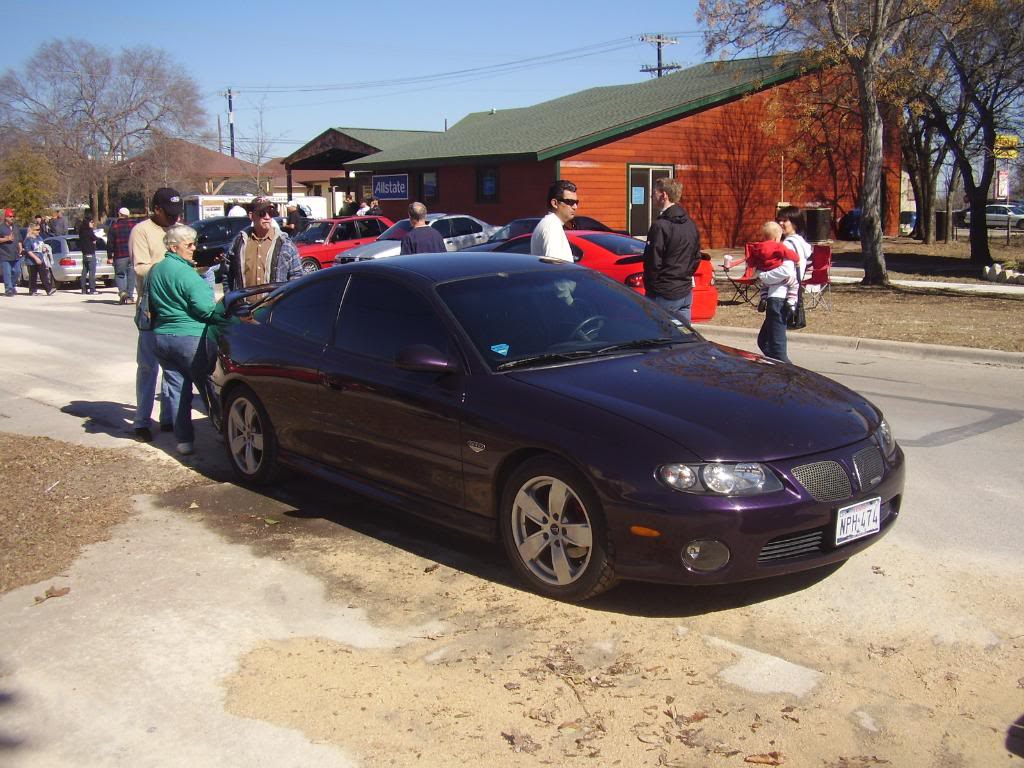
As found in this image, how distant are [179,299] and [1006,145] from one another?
23.2 metres

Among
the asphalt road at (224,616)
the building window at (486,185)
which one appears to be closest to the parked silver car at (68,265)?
the building window at (486,185)

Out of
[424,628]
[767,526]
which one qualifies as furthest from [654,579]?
[424,628]

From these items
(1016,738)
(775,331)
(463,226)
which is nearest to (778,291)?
(775,331)

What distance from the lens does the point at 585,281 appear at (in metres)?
5.95

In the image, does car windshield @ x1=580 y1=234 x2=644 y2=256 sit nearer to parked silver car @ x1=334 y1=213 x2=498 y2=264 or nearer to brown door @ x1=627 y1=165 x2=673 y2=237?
parked silver car @ x1=334 y1=213 x2=498 y2=264

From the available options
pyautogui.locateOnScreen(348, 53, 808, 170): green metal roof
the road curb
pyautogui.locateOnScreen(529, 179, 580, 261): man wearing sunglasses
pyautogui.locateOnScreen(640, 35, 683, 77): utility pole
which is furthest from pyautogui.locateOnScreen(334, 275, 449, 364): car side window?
pyautogui.locateOnScreen(640, 35, 683, 77): utility pole

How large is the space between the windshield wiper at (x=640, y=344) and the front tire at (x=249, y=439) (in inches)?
88.3

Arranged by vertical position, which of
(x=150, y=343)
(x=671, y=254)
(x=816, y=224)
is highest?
(x=816, y=224)

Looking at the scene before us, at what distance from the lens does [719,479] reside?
13.8ft

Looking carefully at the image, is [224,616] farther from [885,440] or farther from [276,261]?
[276,261]

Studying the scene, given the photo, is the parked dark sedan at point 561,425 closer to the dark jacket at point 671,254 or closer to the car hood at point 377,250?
the dark jacket at point 671,254

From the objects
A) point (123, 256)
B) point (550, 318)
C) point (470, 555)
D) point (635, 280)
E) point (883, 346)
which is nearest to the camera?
point (470, 555)

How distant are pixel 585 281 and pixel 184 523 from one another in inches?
107

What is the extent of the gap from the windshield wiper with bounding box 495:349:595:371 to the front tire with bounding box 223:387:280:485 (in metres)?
1.99
